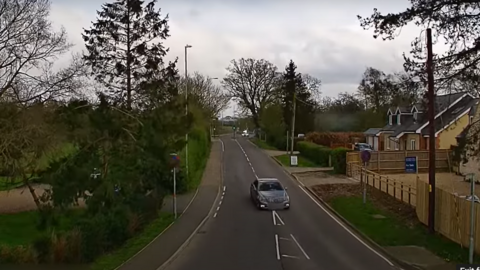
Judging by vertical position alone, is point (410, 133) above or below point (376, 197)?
above

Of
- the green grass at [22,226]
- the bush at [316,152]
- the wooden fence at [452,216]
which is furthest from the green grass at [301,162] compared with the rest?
the wooden fence at [452,216]

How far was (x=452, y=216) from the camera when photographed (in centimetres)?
1912

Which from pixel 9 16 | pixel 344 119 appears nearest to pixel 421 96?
pixel 9 16

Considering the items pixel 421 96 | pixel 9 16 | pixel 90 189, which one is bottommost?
pixel 90 189

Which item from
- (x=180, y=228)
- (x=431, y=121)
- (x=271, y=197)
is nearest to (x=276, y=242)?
(x=180, y=228)

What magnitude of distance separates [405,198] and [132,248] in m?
13.9

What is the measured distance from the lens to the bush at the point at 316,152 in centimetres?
5112

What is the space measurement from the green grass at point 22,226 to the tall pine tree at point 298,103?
156 ft

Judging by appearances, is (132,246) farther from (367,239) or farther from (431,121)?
(431,121)

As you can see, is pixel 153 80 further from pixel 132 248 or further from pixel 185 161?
pixel 132 248

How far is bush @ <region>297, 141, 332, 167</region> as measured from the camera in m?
51.1

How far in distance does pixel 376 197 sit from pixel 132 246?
14325 millimetres

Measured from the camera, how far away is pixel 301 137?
237ft

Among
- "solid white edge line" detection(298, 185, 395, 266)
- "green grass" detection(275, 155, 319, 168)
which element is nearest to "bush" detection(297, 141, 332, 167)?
"green grass" detection(275, 155, 319, 168)
